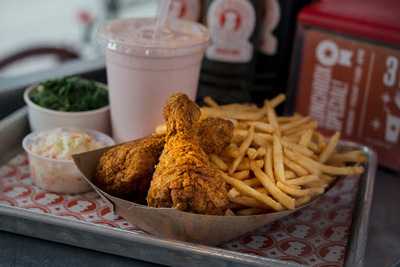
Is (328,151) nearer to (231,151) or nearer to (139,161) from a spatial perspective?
(231,151)

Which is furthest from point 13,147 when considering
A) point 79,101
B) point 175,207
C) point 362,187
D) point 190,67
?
point 362,187

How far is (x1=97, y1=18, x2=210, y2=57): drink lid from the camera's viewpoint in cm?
117

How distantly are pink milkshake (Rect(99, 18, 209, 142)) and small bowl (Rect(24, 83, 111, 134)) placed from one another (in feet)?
0.13

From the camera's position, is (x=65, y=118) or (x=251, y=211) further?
(x=65, y=118)

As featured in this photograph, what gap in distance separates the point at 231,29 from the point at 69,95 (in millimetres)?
381

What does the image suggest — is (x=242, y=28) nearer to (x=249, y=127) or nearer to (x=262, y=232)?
(x=249, y=127)

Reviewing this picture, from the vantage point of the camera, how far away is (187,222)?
934 millimetres

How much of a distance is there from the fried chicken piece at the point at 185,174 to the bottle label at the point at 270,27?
0.48m

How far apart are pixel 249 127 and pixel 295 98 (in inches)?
13.2

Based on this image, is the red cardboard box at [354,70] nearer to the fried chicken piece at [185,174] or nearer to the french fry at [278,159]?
the french fry at [278,159]

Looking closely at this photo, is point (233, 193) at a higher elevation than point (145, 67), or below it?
below

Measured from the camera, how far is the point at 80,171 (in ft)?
3.53

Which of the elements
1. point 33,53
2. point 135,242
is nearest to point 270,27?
point 135,242

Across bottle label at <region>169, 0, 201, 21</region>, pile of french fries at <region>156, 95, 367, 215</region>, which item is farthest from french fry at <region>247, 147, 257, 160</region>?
bottle label at <region>169, 0, 201, 21</region>
